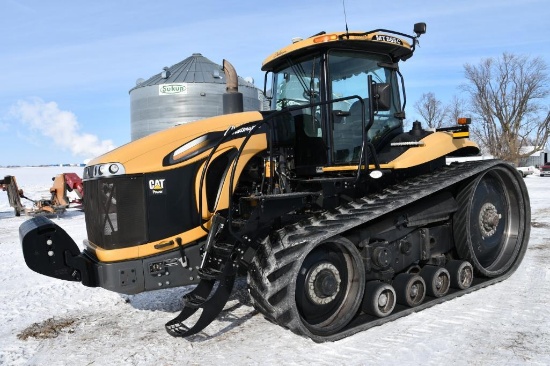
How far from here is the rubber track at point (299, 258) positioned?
3.89 metres

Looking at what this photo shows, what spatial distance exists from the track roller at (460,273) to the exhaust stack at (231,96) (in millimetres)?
3107

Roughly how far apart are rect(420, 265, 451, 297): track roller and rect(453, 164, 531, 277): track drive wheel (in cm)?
62

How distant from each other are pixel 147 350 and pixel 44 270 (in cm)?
118

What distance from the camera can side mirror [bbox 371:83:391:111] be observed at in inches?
183

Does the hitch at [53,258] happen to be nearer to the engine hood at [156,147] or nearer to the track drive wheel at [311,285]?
the engine hood at [156,147]

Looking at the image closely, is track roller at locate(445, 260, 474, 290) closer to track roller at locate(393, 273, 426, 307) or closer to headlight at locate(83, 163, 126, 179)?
track roller at locate(393, 273, 426, 307)

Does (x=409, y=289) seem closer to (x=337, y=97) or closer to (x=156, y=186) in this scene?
Answer: (x=337, y=97)

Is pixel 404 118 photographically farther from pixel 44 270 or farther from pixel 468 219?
pixel 44 270

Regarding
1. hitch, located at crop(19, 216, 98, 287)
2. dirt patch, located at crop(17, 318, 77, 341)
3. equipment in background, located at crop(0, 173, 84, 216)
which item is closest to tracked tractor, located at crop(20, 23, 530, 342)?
hitch, located at crop(19, 216, 98, 287)

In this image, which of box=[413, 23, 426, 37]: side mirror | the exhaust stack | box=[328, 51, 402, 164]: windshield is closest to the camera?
box=[328, 51, 402, 164]: windshield

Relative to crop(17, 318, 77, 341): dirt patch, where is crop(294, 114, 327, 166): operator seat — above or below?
above

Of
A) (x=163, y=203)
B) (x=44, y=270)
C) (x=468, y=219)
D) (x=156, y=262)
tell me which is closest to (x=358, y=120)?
(x=468, y=219)

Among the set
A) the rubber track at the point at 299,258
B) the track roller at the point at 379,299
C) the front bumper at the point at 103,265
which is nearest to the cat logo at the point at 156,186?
the front bumper at the point at 103,265

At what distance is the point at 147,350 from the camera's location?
3.98 m
